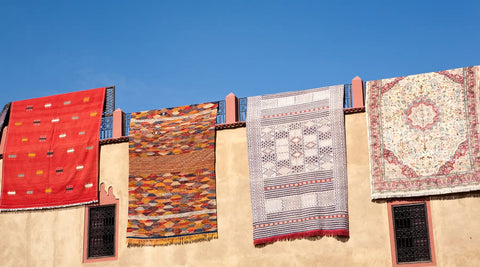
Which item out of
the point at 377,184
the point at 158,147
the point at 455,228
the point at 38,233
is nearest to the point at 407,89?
the point at 377,184

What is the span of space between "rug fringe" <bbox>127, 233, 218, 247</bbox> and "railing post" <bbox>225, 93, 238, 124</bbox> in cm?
194

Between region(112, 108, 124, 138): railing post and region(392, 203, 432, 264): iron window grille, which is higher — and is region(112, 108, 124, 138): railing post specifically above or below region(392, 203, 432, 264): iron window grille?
above

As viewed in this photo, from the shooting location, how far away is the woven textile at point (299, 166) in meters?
10.8

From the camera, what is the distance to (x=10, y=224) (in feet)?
41.5

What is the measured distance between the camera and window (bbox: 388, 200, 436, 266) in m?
10.3

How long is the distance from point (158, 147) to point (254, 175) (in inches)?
71.8

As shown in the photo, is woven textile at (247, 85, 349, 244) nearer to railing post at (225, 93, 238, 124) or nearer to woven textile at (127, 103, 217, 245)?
railing post at (225, 93, 238, 124)

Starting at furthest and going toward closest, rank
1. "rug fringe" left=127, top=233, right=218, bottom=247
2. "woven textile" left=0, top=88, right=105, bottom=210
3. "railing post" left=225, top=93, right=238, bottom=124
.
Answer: "woven textile" left=0, top=88, right=105, bottom=210
"railing post" left=225, top=93, right=238, bottom=124
"rug fringe" left=127, top=233, right=218, bottom=247

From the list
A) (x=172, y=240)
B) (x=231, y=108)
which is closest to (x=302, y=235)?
(x=172, y=240)

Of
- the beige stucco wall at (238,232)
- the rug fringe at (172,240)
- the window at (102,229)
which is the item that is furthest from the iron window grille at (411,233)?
the window at (102,229)

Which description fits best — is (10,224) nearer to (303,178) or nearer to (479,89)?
(303,178)

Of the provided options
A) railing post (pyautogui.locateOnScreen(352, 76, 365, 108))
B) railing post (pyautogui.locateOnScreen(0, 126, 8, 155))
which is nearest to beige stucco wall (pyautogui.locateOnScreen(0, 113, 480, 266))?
railing post (pyautogui.locateOnScreen(352, 76, 365, 108))

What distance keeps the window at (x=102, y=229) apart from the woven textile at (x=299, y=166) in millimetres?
2545

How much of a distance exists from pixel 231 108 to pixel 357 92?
2.13 meters
